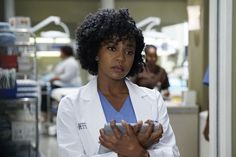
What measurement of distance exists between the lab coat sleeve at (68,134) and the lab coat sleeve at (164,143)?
124 mm

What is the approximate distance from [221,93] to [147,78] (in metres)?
1.43

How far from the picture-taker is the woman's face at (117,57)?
3.69 feet

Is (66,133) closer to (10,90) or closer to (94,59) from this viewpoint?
(94,59)

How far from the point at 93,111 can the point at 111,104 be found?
0.06 metres

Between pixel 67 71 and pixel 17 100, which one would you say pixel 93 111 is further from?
pixel 67 71

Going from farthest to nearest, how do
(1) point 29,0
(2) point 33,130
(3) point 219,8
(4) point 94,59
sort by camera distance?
(1) point 29,0 < (2) point 33,130 < (3) point 219,8 < (4) point 94,59

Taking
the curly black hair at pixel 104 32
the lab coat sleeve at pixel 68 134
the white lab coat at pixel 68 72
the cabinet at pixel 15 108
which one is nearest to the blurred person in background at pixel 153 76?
the cabinet at pixel 15 108

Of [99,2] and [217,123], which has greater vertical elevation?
[99,2]

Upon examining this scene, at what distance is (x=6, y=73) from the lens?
9.48 ft

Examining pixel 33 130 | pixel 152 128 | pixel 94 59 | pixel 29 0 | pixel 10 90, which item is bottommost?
pixel 33 130

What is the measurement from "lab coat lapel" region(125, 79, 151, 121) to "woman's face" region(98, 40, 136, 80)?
0.20 feet

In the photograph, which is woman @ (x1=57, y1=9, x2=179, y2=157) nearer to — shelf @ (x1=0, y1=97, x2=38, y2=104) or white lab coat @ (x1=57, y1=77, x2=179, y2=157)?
white lab coat @ (x1=57, y1=77, x2=179, y2=157)

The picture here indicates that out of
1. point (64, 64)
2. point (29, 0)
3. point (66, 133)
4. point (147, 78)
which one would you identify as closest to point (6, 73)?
point (147, 78)

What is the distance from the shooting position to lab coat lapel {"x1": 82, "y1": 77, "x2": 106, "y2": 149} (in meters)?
1.12
